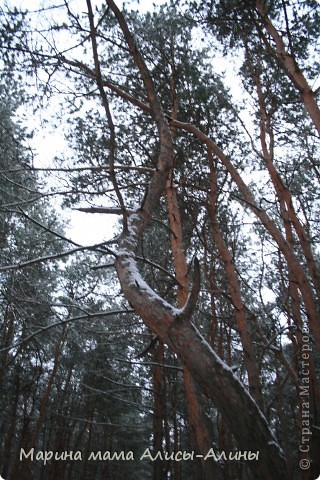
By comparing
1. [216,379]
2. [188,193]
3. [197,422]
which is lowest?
[216,379]

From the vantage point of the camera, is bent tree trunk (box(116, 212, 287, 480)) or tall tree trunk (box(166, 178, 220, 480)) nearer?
bent tree trunk (box(116, 212, 287, 480))

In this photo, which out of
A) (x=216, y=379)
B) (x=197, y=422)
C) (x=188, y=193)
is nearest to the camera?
(x=216, y=379)

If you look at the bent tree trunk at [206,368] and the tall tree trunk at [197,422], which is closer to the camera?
the bent tree trunk at [206,368]

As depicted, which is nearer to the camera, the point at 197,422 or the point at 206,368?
the point at 206,368

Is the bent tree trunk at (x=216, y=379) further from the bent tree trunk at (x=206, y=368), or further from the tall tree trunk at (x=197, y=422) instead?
the tall tree trunk at (x=197, y=422)

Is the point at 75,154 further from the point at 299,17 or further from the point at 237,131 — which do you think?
the point at 299,17

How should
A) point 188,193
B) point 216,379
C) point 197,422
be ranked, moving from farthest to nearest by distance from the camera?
1. point 188,193
2. point 197,422
3. point 216,379

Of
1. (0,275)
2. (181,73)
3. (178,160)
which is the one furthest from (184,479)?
(181,73)

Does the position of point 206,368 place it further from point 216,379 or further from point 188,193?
point 188,193

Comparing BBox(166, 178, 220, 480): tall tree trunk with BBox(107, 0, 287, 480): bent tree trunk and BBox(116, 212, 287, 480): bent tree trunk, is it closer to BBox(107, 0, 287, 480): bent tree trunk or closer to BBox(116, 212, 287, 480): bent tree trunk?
BBox(107, 0, 287, 480): bent tree trunk

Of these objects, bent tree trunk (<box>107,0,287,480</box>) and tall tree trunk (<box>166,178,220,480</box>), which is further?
tall tree trunk (<box>166,178,220,480</box>)

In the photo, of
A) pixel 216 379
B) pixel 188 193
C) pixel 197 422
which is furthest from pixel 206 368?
pixel 188 193

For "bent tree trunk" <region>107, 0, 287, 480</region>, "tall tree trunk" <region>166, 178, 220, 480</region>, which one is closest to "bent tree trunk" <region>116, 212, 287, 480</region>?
"bent tree trunk" <region>107, 0, 287, 480</region>

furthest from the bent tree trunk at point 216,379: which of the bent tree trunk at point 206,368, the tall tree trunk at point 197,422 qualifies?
the tall tree trunk at point 197,422
